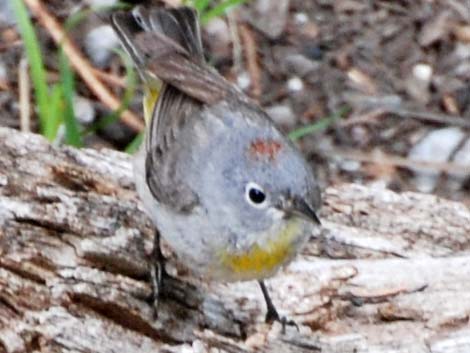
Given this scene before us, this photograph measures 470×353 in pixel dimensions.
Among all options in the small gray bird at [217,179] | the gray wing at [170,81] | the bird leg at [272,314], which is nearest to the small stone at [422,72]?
the gray wing at [170,81]

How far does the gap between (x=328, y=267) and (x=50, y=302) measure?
114 cm

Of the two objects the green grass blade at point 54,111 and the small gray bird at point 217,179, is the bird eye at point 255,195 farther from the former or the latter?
the green grass blade at point 54,111

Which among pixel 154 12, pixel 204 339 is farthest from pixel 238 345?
pixel 154 12

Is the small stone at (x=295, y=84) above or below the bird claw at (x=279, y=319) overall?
above

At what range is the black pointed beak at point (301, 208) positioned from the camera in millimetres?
4430

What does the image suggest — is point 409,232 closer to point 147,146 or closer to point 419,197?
point 419,197

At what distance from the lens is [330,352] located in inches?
188

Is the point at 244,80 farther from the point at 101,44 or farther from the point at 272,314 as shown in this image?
the point at 272,314

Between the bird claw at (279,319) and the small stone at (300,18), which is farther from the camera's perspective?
the small stone at (300,18)

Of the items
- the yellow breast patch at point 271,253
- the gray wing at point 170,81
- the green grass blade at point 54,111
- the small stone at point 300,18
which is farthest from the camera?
the small stone at point 300,18

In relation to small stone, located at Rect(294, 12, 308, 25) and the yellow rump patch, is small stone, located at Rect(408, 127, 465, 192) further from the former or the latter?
the yellow rump patch

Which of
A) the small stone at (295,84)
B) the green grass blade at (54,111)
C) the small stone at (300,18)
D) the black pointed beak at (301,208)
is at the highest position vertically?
the small stone at (300,18)

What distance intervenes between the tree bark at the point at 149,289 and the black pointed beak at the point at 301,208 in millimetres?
513

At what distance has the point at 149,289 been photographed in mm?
4918
